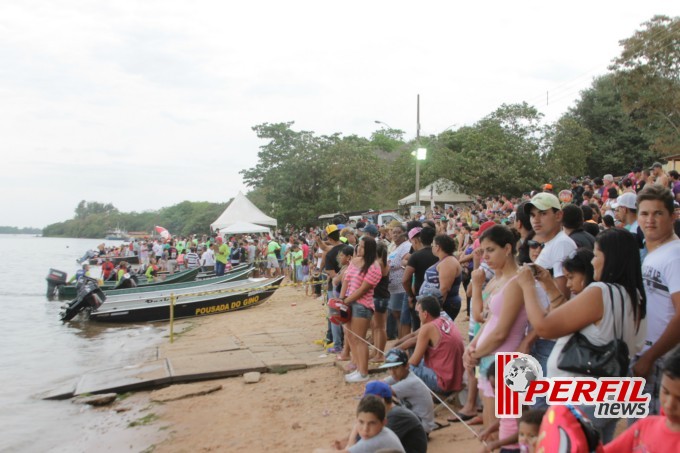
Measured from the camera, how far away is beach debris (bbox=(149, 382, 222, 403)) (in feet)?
27.3

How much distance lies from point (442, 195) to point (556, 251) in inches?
1101

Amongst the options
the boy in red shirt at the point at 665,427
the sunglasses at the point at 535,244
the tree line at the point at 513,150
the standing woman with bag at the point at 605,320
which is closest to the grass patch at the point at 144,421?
the sunglasses at the point at 535,244

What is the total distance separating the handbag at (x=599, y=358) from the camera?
2859 mm

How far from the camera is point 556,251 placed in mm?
4496

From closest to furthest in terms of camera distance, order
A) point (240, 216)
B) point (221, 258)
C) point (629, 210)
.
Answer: point (629, 210) → point (221, 258) → point (240, 216)

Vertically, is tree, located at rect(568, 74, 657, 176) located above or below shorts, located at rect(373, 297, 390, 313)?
above

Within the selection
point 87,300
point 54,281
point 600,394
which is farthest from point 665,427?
point 54,281

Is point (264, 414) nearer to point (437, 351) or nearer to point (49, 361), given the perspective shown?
point (437, 351)

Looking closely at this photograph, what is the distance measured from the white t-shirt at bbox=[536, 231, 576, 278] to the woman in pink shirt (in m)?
2.86

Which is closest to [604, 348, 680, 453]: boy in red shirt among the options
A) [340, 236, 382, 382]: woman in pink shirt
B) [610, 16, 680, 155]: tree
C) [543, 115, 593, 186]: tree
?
[340, 236, 382, 382]: woman in pink shirt

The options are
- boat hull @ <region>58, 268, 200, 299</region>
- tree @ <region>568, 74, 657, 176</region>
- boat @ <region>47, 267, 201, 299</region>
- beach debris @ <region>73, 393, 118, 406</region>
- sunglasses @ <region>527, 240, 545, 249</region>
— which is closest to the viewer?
sunglasses @ <region>527, 240, 545, 249</region>

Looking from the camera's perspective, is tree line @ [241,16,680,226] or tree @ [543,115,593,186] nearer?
tree line @ [241,16,680,226]

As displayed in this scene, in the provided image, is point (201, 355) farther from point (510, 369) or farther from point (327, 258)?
point (510, 369)

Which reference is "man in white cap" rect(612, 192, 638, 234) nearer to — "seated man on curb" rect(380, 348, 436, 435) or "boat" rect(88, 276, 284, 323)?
"seated man on curb" rect(380, 348, 436, 435)
